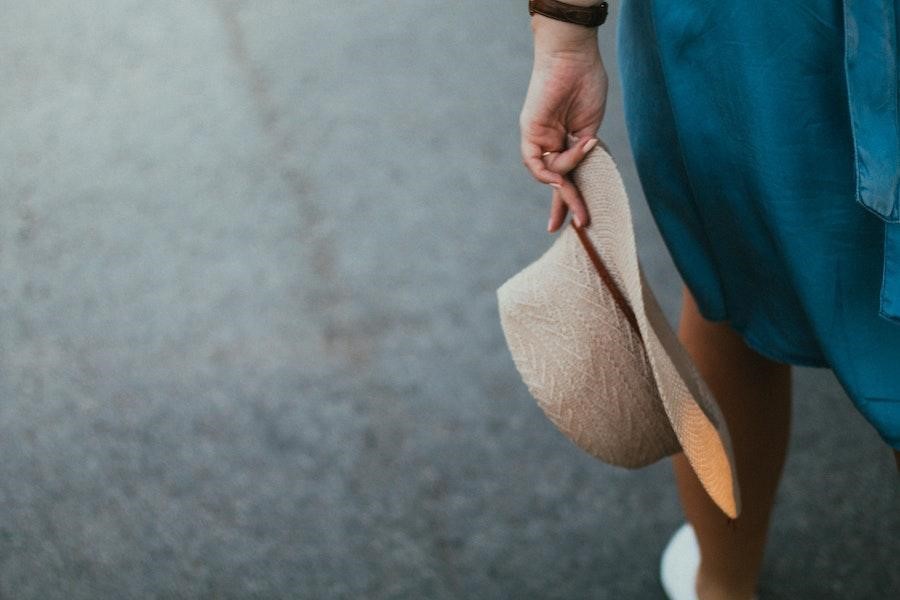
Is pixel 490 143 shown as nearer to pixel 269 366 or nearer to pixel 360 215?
pixel 360 215

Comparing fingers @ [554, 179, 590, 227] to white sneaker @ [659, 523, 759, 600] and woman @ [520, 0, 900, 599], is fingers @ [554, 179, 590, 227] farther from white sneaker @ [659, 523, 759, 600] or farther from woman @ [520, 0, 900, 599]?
white sneaker @ [659, 523, 759, 600]

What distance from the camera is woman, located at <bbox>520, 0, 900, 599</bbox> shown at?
2.56 feet

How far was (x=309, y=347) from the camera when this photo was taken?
68.2 inches

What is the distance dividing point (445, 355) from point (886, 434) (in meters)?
0.88

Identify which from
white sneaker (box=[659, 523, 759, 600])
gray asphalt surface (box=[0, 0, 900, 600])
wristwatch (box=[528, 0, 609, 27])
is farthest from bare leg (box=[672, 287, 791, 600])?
wristwatch (box=[528, 0, 609, 27])

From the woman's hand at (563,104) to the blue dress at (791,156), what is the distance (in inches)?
1.7

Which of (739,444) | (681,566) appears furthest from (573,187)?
(681,566)

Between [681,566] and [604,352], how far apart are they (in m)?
0.57

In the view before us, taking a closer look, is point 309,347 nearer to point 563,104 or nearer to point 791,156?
point 563,104

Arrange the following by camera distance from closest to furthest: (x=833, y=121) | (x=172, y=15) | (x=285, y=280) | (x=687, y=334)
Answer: (x=833, y=121) < (x=687, y=334) < (x=285, y=280) < (x=172, y=15)

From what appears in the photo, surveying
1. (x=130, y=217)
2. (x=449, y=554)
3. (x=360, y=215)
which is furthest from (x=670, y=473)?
(x=130, y=217)

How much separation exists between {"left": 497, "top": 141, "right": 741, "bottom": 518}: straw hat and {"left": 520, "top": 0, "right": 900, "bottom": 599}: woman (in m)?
0.04

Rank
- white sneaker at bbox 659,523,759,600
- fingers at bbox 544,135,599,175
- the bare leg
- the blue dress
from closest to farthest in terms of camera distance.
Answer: the blue dress
fingers at bbox 544,135,599,175
the bare leg
white sneaker at bbox 659,523,759,600

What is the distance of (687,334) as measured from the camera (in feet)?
3.75
